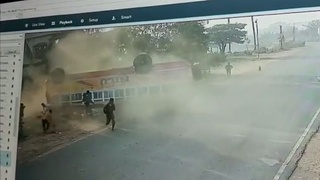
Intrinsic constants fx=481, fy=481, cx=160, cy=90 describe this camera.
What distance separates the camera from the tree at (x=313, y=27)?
22.1 inches

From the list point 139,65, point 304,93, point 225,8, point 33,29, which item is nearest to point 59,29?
point 33,29

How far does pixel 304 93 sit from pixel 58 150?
396mm

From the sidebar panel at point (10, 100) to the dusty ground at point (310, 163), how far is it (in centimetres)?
47

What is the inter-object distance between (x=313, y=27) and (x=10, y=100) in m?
0.51

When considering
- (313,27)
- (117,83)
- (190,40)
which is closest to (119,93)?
(117,83)

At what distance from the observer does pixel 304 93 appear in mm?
572

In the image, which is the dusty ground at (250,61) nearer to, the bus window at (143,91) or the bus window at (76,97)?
the bus window at (143,91)

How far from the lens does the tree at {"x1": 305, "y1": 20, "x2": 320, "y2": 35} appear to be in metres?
0.56

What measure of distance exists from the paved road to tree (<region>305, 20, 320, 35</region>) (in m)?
0.02

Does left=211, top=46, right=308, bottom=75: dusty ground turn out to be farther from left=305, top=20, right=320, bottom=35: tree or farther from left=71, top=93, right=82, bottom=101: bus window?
left=71, top=93, right=82, bottom=101: bus window

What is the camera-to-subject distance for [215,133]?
627mm

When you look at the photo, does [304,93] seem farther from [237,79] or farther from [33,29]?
[33,29]

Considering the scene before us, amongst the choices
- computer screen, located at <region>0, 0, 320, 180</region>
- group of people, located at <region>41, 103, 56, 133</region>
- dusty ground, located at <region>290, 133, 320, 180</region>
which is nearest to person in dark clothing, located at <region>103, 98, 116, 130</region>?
computer screen, located at <region>0, 0, 320, 180</region>

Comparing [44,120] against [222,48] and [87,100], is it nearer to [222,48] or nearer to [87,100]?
[87,100]
